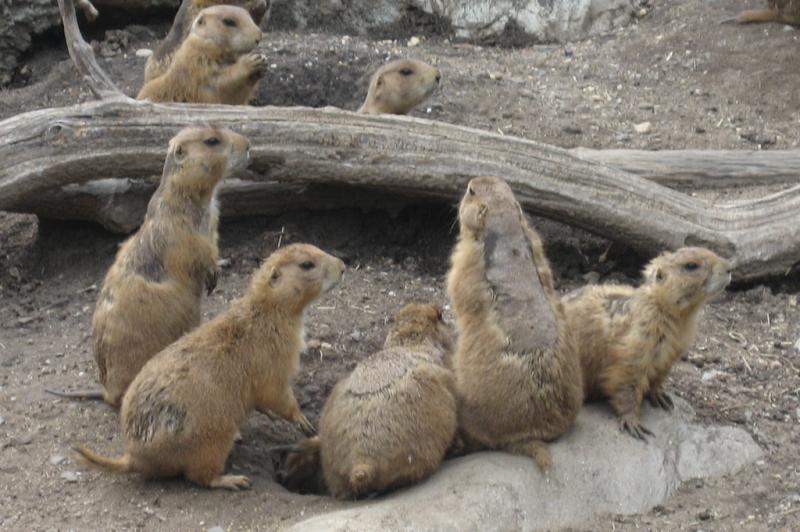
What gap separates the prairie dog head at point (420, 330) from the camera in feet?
23.0

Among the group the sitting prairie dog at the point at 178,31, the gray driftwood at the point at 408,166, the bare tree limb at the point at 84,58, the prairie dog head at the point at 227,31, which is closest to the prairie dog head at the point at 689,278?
the gray driftwood at the point at 408,166

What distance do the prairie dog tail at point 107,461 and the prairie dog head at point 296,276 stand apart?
108 centimetres

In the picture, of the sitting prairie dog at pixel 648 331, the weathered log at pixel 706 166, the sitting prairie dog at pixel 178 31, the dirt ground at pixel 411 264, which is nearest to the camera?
the dirt ground at pixel 411 264

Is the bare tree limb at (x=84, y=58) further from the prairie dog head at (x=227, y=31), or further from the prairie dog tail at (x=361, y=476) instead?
the prairie dog tail at (x=361, y=476)

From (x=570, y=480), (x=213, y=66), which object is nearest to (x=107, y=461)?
(x=570, y=480)

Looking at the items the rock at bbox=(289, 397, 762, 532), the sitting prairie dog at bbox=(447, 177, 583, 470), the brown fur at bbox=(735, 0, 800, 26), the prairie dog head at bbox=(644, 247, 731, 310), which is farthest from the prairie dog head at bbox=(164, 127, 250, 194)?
the brown fur at bbox=(735, 0, 800, 26)

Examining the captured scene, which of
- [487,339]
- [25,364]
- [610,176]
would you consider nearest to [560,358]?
[487,339]

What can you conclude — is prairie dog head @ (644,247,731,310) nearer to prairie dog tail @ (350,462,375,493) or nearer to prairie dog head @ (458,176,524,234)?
prairie dog head @ (458,176,524,234)

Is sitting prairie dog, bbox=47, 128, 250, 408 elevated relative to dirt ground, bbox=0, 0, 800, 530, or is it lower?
elevated

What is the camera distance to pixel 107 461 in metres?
6.41

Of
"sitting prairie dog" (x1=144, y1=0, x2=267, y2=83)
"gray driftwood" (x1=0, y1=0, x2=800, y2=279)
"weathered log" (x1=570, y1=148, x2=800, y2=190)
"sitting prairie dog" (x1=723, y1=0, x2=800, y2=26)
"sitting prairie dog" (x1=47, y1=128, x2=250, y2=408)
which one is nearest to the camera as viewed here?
"sitting prairie dog" (x1=47, y1=128, x2=250, y2=408)

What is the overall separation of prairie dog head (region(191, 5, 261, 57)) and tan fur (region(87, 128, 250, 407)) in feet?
9.37

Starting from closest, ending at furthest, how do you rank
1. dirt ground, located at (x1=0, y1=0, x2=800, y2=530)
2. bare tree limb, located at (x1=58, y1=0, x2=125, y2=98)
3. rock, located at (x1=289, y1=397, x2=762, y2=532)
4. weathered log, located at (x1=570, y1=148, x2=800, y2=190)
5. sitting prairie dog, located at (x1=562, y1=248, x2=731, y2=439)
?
1. rock, located at (x1=289, y1=397, x2=762, y2=532)
2. dirt ground, located at (x1=0, y1=0, x2=800, y2=530)
3. sitting prairie dog, located at (x1=562, y1=248, x2=731, y2=439)
4. bare tree limb, located at (x1=58, y1=0, x2=125, y2=98)
5. weathered log, located at (x1=570, y1=148, x2=800, y2=190)

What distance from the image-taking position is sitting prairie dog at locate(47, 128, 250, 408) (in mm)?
7168
